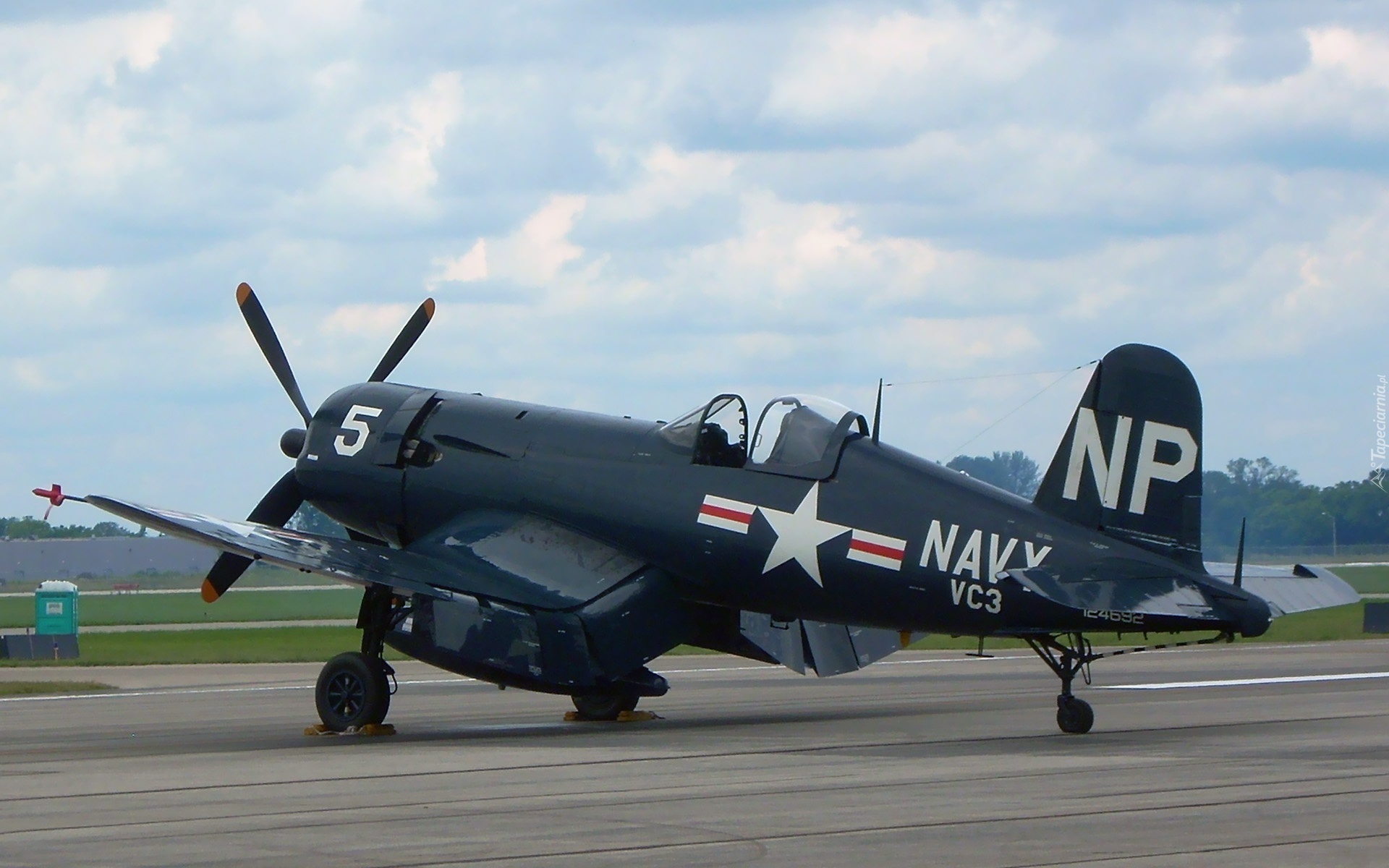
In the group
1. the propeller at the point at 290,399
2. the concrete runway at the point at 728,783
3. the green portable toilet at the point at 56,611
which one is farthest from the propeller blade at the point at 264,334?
the green portable toilet at the point at 56,611

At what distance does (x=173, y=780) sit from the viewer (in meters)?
11.3

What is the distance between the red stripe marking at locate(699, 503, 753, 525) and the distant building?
4207 inches

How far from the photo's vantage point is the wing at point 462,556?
1470cm

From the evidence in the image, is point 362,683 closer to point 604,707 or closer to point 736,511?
point 604,707

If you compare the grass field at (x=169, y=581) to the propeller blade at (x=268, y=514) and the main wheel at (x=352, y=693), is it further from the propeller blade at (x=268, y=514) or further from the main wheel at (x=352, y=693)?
the main wheel at (x=352, y=693)

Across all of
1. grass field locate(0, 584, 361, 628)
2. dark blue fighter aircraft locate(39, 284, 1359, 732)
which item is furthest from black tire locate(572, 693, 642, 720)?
grass field locate(0, 584, 361, 628)

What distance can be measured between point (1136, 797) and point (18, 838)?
5789mm

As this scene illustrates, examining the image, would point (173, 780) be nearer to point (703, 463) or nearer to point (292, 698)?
point (703, 463)

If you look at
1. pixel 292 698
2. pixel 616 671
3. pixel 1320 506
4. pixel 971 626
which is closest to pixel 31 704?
pixel 292 698

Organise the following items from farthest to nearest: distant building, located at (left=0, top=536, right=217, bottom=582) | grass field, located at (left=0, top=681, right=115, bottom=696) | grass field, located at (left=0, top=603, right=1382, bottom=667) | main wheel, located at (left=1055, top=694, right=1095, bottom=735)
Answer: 1. distant building, located at (left=0, top=536, right=217, bottom=582)
2. grass field, located at (left=0, top=603, right=1382, bottom=667)
3. grass field, located at (left=0, top=681, right=115, bottom=696)
4. main wheel, located at (left=1055, top=694, right=1095, bottom=735)

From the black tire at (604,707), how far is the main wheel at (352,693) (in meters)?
2.04

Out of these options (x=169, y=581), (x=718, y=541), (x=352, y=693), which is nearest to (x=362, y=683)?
(x=352, y=693)

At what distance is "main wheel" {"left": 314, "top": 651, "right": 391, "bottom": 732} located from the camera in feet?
48.6

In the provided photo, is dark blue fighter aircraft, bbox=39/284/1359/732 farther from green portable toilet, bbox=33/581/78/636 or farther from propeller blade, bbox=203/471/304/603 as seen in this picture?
green portable toilet, bbox=33/581/78/636
